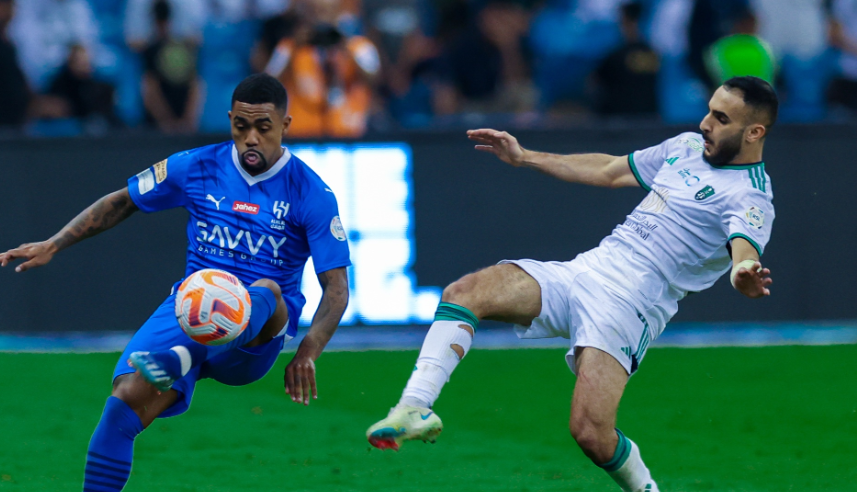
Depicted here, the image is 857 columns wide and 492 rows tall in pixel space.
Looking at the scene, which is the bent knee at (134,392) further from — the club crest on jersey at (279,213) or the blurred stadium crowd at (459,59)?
the blurred stadium crowd at (459,59)

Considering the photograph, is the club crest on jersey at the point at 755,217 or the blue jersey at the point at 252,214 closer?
the club crest on jersey at the point at 755,217

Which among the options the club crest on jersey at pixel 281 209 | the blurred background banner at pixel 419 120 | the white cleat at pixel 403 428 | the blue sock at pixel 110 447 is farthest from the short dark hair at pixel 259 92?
the blurred background banner at pixel 419 120

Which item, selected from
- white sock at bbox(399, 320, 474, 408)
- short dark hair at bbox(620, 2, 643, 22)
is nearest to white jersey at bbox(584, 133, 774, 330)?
white sock at bbox(399, 320, 474, 408)

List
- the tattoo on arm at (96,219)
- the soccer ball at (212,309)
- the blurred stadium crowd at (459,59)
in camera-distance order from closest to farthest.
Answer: the soccer ball at (212,309)
the tattoo on arm at (96,219)
the blurred stadium crowd at (459,59)

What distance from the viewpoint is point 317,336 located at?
561 centimetres

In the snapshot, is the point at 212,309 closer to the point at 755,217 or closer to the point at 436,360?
the point at 436,360

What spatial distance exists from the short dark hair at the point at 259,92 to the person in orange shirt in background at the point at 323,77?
16.7 feet

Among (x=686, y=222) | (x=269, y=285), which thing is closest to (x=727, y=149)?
(x=686, y=222)

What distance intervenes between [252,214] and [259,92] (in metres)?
0.59

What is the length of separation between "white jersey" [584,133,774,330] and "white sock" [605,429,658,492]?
70cm

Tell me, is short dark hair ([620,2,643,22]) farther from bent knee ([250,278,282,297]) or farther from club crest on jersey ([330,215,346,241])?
bent knee ([250,278,282,297])

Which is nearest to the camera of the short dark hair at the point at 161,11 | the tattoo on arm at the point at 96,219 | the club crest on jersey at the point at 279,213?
the club crest on jersey at the point at 279,213

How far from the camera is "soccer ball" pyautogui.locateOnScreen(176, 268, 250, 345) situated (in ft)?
17.1

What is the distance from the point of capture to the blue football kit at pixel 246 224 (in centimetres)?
578
